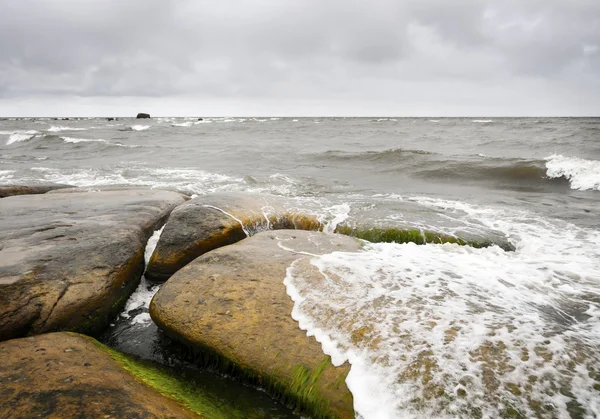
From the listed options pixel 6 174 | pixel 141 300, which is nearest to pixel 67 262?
pixel 141 300

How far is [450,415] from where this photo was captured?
6.75 feet

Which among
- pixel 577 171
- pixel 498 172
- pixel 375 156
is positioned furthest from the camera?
pixel 375 156

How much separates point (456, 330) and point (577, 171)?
11.6 metres

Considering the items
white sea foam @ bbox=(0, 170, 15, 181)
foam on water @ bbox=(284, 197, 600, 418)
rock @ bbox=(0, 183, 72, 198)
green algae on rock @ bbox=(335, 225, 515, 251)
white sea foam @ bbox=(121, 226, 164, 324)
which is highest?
foam on water @ bbox=(284, 197, 600, 418)

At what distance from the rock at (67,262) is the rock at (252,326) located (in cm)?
68

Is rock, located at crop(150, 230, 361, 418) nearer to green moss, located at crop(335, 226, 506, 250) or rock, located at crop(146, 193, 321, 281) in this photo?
rock, located at crop(146, 193, 321, 281)

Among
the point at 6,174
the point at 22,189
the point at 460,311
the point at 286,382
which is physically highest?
the point at 460,311

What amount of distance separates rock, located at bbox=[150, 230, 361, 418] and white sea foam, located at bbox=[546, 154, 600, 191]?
10583 millimetres

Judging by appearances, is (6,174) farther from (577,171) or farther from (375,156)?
(577,171)

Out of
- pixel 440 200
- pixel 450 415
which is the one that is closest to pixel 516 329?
pixel 450 415

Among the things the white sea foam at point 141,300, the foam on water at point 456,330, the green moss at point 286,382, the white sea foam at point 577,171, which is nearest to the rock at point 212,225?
the white sea foam at point 141,300

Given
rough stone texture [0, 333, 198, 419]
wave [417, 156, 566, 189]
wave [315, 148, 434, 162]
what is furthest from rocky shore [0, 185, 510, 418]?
wave [315, 148, 434, 162]

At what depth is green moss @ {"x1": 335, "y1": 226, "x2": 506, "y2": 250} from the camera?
17.3 ft

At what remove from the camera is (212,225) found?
478 cm
